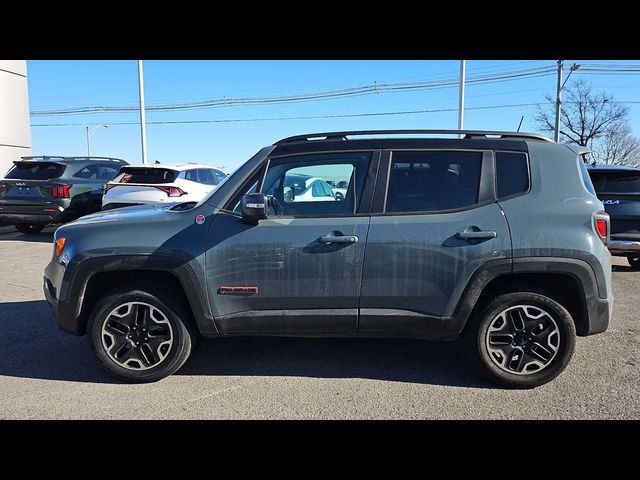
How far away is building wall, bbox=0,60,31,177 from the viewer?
14125 mm

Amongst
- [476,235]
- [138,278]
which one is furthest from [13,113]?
[476,235]

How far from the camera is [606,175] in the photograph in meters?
6.91

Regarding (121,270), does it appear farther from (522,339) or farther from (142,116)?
(142,116)

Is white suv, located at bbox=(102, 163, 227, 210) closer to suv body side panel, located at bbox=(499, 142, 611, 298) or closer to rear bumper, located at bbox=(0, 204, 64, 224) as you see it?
rear bumper, located at bbox=(0, 204, 64, 224)

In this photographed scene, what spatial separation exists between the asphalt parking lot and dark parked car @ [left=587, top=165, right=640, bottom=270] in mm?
2318

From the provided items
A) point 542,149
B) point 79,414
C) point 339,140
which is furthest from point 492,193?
point 79,414

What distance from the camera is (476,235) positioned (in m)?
3.36

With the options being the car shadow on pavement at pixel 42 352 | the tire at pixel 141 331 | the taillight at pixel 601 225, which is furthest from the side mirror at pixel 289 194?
the taillight at pixel 601 225

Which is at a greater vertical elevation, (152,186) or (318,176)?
(318,176)

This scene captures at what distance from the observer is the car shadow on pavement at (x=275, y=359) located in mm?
3773

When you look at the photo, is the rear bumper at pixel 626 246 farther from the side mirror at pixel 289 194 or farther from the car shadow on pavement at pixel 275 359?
the side mirror at pixel 289 194

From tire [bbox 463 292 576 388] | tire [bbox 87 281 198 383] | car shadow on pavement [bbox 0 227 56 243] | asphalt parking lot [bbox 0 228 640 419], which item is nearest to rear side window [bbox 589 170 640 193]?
asphalt parking lot [bbox 0 228 640 419]

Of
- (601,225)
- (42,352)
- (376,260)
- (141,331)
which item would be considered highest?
(601,225)

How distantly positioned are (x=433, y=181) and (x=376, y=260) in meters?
0.76
